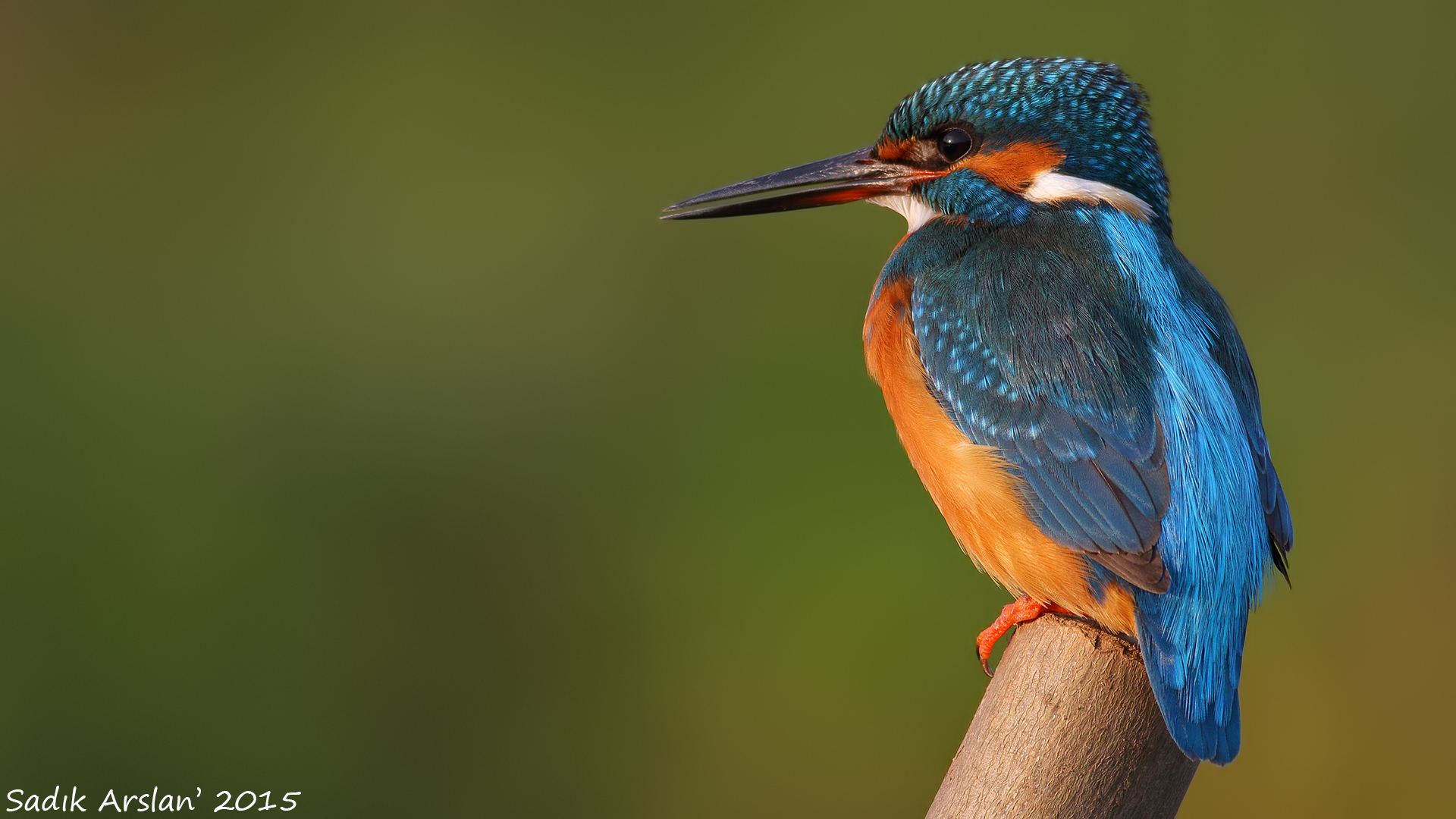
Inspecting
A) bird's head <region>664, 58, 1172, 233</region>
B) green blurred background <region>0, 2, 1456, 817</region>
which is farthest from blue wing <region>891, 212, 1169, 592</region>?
green blurred background <region>0, 2, 1456, 817</region>

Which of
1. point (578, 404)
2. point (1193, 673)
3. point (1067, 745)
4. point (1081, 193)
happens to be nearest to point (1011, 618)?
point (1193, 673)

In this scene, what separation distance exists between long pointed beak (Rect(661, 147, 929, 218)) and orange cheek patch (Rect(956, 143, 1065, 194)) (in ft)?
0.44

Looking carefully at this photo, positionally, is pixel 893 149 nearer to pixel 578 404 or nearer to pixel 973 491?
pixel 973 491

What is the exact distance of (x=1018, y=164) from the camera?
2.16 m

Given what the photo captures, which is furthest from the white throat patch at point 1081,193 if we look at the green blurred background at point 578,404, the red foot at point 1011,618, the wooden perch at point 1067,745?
the green blurred background at point 578,404

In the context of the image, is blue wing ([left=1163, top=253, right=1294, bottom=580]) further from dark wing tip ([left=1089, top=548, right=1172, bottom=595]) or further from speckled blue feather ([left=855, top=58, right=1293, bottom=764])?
dark wing tip ([left=1089, top=548, right=1172, bottom=595])

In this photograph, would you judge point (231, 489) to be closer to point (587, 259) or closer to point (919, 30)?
point (587, 259)

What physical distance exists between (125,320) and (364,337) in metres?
0.74

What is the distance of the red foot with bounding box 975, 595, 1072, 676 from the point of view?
1.89 m

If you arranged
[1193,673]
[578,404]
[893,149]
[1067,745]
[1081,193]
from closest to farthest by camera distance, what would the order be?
[1067,745] < [1193,673] < [1081,193] < [893,149] < [578,404]

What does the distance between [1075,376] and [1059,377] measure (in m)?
0.02

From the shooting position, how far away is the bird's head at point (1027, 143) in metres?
2.15

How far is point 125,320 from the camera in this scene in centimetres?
419

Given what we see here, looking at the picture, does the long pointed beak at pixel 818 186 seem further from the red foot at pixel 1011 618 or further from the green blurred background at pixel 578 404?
the green blurred background at pixel 578 404
